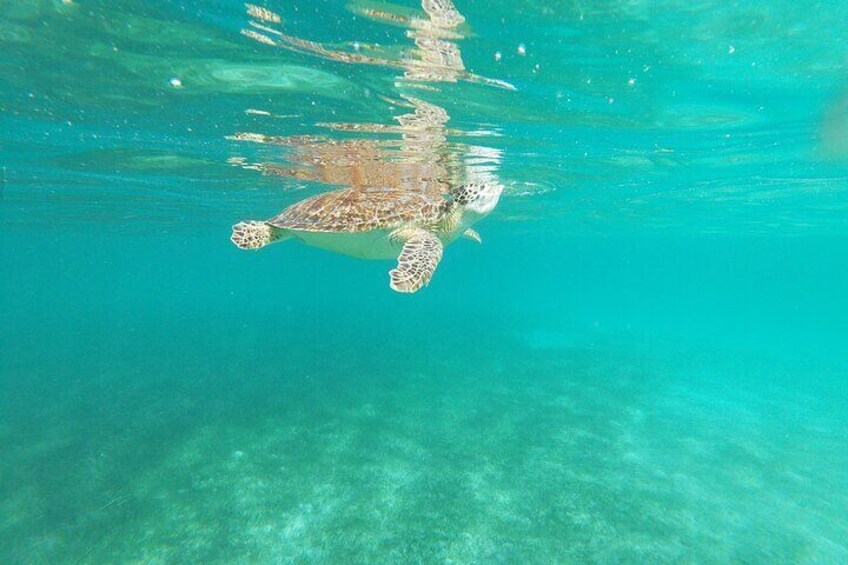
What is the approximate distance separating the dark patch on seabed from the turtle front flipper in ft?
15.1

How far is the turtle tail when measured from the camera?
8.79m

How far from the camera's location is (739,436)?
1366 cm

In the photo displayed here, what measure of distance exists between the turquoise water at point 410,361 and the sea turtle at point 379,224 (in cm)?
209

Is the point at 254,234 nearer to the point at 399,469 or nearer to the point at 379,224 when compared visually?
the point at 379,224

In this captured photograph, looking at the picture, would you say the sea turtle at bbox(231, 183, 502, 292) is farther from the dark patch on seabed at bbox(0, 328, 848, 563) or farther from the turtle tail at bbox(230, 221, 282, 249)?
the dark patch on seabed at bbox(0, 328, 848, 563)

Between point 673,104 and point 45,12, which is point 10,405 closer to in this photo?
point 45,12

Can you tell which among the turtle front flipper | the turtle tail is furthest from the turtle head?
the turtle tail

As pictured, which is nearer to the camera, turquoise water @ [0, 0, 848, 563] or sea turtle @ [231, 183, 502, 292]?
turquoise water @ [0, 0, 848, 563]

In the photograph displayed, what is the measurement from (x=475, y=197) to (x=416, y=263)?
3.49 meters

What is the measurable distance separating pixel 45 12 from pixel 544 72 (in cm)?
807

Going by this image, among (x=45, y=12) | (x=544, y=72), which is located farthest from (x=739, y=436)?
(x=45, y=12)

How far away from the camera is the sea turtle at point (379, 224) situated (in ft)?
27.7

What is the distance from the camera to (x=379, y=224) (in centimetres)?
850

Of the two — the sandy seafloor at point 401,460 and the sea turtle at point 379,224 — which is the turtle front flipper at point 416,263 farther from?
the sandy seafloor at point 401,460
